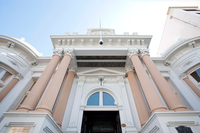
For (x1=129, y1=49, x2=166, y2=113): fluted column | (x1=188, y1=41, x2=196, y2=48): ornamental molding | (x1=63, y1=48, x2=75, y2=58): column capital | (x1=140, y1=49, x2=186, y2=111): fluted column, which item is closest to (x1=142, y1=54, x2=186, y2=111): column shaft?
(x1=140, y1=49, x2=186, y2=111): fluted column

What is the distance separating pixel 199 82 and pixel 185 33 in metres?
8.22

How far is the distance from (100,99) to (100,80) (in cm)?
154

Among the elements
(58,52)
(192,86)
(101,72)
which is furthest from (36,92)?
(192,86)

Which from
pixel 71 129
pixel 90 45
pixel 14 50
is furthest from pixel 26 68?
pixel 71 129

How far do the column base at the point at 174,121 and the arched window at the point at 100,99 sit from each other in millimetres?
3677

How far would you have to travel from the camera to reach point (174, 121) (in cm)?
352

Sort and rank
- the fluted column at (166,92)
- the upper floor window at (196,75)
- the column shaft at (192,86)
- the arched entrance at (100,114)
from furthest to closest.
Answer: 1. the upper floor window at (196,75)
2. the arched entrance at (100,114)
3. the column shaft at (192,86)
4. the fluted column at (166,92)

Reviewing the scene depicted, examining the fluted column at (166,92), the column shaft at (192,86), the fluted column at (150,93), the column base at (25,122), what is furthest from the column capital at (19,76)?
the column shaft at (192,86)

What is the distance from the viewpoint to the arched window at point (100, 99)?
7.13 m

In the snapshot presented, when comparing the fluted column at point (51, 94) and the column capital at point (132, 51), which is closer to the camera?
the fluted column at point (51, 94)

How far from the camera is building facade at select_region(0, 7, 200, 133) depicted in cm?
557

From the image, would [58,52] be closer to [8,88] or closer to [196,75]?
[8,88]

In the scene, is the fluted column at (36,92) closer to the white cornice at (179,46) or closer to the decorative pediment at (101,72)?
the decorative pediment at (101,72)

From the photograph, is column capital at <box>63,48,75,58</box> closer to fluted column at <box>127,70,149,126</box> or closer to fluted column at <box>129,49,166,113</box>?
fluted column at <box>129,49,166,113</box>
